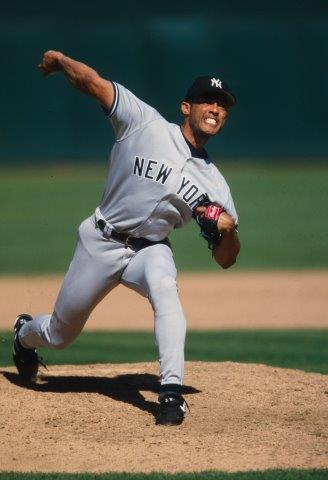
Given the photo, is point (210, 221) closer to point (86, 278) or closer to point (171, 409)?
point (86, 278)

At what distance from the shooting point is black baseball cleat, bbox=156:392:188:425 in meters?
5.20

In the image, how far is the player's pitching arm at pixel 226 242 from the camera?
527cm

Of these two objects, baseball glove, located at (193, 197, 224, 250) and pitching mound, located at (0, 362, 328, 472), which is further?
baseball glove, located at (193, 197, 224, 250)

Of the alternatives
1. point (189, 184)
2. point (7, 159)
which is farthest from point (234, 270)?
point (7, 159)

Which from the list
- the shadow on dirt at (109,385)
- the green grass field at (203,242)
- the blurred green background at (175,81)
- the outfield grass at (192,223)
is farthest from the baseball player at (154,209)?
the blurred green background at (175,81)

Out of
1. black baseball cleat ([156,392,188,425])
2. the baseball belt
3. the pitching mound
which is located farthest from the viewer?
the baseball belt

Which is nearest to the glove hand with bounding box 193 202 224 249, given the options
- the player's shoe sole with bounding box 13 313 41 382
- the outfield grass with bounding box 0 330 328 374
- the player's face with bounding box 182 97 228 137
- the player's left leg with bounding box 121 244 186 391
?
the player's left leg with bounding box 121 244 186 391

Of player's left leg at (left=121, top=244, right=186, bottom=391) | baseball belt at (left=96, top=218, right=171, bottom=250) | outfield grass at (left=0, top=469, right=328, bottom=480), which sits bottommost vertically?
outfield grass at (left=0, top=469, right=328, bottom=480)

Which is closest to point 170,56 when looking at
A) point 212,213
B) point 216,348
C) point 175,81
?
point 175,81

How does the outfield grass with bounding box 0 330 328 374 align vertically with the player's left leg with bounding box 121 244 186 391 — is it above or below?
below

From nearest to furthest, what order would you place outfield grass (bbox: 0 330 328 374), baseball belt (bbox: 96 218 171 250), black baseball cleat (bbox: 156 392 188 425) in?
black baseball cleat (bbox: 156 392 188 425), baseball belt (bbox: 96 218 171 250), outfield grass (bbox: 0 330 328 374)

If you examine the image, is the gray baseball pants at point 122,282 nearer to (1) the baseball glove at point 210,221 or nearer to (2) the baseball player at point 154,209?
(2) the baseball player at point 154,209

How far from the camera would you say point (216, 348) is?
26.8 ft

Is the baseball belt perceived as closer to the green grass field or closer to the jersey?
the jersey
